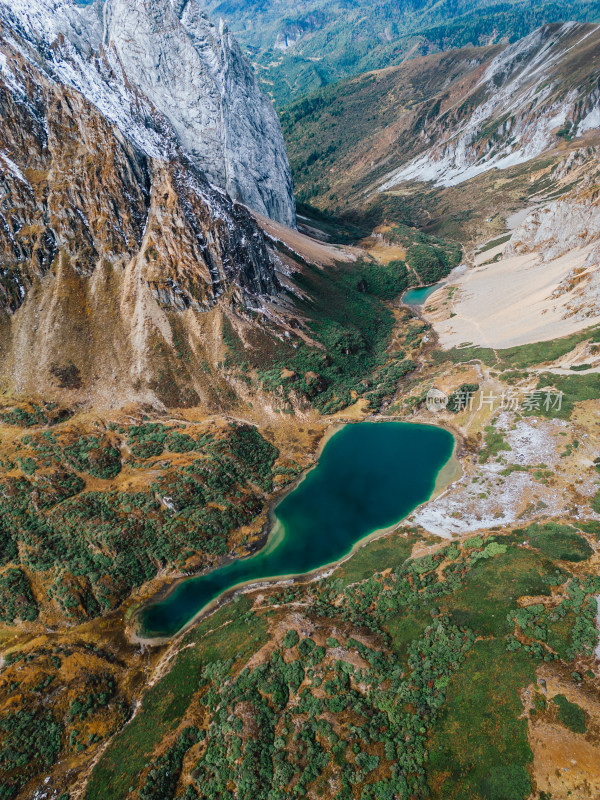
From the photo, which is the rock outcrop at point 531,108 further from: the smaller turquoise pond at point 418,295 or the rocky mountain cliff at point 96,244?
the rocky mountain cliff at point 96,244

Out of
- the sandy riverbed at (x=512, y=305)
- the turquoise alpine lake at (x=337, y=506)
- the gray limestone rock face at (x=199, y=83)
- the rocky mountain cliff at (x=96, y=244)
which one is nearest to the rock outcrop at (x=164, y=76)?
the gray limestone rock face at (x=199, y=83)

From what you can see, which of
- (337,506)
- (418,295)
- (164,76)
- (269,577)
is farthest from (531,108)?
(269,577)

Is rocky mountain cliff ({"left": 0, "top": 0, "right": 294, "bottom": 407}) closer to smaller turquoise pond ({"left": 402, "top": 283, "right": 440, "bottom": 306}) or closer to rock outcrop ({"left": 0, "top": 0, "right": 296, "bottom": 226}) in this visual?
rock outcrop ({"left": 0, "top": 0, "right": 296, "bottom": 226})

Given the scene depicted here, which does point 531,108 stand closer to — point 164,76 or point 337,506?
point 164,76

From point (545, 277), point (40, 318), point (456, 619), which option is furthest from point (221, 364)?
point (545, 277)

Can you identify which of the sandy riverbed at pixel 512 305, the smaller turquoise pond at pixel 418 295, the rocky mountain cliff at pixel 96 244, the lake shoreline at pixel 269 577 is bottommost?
the lake shoreline at pixel 269 577

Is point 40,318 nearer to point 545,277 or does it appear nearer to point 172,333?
point 172,333
